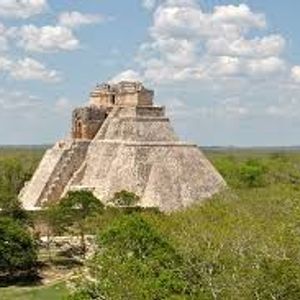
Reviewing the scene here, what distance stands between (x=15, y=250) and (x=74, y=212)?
6.82 meters

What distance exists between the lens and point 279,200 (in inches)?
1449

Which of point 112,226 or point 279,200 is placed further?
point 279,200

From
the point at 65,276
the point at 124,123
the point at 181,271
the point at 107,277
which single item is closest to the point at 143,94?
the point at 124,123

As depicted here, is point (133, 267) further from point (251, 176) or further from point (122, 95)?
point (251, 176)

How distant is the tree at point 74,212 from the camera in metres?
44.6

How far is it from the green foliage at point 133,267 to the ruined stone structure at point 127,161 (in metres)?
17.4

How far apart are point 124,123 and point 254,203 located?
59.2 feet

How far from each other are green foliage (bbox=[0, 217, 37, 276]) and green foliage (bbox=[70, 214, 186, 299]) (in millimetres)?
7136

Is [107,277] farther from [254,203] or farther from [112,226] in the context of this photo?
[254,203]

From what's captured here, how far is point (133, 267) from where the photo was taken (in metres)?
23.6

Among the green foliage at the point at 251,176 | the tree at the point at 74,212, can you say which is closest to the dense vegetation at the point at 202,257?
the tree at the point at 74,212

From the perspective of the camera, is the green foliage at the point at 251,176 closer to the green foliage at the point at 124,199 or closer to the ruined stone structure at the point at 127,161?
the ruined stone structure at the point at 127,161

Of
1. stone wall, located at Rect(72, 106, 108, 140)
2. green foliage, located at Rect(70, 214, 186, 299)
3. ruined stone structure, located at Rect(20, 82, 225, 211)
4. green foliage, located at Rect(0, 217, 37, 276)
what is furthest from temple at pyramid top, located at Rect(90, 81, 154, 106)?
green foliage, located at Rect(70, 214, 186, 299)

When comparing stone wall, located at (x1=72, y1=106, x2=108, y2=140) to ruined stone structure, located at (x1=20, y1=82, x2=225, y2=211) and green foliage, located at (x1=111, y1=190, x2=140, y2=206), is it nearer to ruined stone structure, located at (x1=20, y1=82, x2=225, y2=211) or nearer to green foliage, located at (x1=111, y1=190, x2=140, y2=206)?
ruined stone structure, located at (x1=20, y1=82, x2=225, y2=211)
